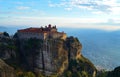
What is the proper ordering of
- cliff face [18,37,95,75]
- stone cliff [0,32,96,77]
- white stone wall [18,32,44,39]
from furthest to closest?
white stone wall [18,32,44,39] → cliff face [18,37,95,75] → stone cliff [0,32,96,77]

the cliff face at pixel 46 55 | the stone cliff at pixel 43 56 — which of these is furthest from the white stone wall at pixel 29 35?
the cliff face at pixel 46 55

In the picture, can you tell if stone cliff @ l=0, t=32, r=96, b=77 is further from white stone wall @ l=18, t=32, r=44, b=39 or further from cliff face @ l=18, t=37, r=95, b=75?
white stone wall @ l=18, t=32, r=44, b=39

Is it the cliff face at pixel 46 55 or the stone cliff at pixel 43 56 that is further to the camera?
the cliff face at pixel 46 55

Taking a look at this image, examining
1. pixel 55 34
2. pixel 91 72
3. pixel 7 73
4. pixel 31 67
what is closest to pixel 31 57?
pixel 31 67

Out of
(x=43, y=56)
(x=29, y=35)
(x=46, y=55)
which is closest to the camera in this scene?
(x=46, y=55)

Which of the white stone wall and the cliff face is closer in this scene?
the cliff face

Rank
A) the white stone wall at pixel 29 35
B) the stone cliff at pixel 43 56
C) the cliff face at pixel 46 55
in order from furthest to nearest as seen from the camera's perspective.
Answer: the white stone wall at pixel 29 35
the cliff face at pixel 46 55
the stone cliff at pixel 43 56

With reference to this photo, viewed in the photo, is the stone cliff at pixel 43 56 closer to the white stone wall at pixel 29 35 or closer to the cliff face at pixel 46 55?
the cliff face at pixel 46 55

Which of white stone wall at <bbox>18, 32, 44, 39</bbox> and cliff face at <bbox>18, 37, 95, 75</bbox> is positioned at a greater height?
white stone wall at <bbox>18, 32, 44, 39</bbox>

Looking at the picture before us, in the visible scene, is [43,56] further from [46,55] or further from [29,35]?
[29,35]

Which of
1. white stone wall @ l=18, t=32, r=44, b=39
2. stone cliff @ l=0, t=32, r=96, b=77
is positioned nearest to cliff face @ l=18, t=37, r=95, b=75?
stone cliff @ l=0, t=32, r=96, b=77

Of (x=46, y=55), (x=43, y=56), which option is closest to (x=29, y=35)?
(x=43, y=56)

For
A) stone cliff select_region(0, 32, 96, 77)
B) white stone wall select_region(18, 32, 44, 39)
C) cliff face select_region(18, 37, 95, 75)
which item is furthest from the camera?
white stone wall select_region(18, 32, 44, 39)
